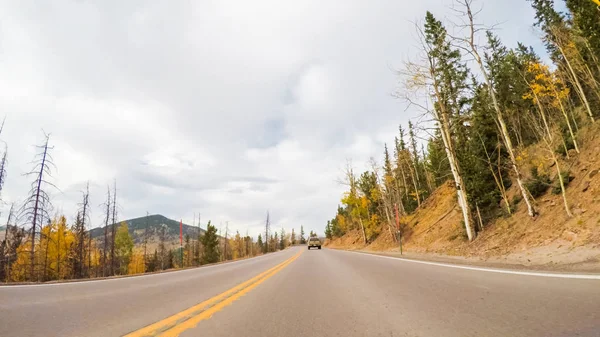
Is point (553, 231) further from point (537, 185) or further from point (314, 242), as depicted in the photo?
point (314, 242)

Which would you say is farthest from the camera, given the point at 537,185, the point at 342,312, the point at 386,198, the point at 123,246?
the point at 123,246

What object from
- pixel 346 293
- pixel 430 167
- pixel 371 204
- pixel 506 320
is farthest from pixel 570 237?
pixel 371 204

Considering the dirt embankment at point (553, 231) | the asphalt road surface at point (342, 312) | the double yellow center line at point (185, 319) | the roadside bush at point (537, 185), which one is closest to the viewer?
the asphalt road surface at point (342, 312)

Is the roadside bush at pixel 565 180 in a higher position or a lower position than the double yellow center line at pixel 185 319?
higher

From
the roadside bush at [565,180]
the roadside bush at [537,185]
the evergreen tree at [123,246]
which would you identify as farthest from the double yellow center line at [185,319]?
the evergreen tree at [123,246]

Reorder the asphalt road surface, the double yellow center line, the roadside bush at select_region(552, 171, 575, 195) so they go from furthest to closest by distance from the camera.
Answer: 1. the roadside bush at select_region(552, 171, 575, 195)
2. the double yellow center line
3. the asphalt road surface

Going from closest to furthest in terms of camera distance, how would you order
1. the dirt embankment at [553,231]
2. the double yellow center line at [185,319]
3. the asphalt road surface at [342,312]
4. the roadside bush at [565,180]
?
the asphalt road surface at [342,312], the double yellow center line at [185,319], the dirt embankment at [553,231], the roadside bush at [565,180]

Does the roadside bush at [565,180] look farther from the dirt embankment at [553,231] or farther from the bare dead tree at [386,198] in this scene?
the bare dead tree at [386,198]

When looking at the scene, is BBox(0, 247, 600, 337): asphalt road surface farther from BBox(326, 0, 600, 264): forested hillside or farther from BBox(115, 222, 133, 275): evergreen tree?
BBox(115, 222, 133, 275): evergreen tree

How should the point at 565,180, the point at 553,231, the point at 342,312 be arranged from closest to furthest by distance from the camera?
the point at 342,312, the point at 553,231, the point at 565,180

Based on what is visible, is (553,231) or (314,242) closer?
(553,231)

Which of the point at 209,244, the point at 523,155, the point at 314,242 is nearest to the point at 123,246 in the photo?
the point at 209,244

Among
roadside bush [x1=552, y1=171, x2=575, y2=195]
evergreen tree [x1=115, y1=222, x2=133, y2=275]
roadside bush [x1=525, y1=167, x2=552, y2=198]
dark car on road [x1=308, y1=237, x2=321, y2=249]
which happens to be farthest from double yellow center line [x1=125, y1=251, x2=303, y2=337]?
evergreen tree [x1=115, y1=222, x2=133, y2=275]

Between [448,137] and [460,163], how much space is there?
346 centimetres
